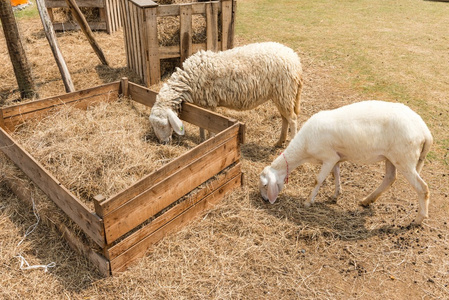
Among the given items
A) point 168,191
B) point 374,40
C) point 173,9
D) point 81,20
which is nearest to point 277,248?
point 168,191

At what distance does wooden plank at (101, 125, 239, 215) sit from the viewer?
3389 mm

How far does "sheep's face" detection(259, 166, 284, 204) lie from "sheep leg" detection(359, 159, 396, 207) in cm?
115

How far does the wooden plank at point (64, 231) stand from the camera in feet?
12.0

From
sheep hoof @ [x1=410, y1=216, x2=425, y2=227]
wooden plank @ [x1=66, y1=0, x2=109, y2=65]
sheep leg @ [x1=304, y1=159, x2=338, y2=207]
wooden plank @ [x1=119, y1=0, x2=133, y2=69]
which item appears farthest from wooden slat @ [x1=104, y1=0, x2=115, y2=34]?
sheep hoof @ [x1=410, y1=216, x2=425, y2=227]

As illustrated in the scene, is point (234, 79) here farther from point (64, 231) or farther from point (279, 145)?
point (64, 231)

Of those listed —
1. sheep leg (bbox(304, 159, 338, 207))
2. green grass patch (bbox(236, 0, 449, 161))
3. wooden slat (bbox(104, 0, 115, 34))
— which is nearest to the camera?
sheep leg (bbox(304, 159, 338, 207))

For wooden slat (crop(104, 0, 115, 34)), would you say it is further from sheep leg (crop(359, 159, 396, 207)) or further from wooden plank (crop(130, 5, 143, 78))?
sheep leg (crop(359, 159, 396, 207))

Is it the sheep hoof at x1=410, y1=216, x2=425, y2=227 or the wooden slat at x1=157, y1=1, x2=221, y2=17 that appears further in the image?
the wooden slat at x1=157, y1=1, x2=221, y2=17

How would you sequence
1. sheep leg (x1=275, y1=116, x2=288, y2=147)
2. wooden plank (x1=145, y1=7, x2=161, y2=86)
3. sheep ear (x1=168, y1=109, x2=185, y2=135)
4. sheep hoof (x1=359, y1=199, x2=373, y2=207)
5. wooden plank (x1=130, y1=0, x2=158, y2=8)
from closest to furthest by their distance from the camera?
sheep hoof (x1=359, y1=199, x2=373, y2=207), sheep ear (x1=168, y1=109, x2=185, y2=135), sheep leg (x1=275, y1=116, x2=288, y2=147), wooden plank (x1=130, y1=0, x2=158, y2=8), wooden plank (x1=145, y1=7, x2=161, y2=86)

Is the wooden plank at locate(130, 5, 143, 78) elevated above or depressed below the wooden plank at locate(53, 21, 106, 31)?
above

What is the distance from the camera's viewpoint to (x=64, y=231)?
3988mm

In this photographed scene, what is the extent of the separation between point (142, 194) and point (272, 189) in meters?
1.75

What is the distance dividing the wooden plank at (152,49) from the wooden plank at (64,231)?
3.77 metres

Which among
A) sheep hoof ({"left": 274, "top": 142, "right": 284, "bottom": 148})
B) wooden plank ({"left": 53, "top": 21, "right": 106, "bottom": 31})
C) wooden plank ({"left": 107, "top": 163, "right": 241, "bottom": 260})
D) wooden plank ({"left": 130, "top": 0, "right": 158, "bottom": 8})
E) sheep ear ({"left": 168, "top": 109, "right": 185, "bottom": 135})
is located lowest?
sheep hoof ({"left": 274, "top": 142, "right": 284, "bottom": 148})
